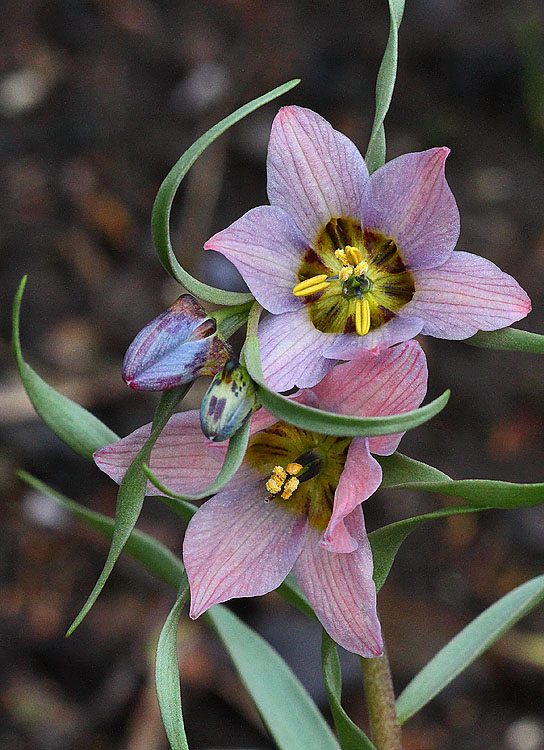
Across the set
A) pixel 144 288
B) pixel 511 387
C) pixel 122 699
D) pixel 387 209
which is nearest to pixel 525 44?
pixel 511 387

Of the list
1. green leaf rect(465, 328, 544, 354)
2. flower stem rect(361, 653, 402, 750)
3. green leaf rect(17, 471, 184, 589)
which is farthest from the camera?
green leaf rect(17, 471, 184, 589)

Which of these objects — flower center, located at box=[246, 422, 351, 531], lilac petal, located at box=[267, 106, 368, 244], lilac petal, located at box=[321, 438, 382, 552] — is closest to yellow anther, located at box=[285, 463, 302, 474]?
flower center, located at box=[246, 422, 351, 531]

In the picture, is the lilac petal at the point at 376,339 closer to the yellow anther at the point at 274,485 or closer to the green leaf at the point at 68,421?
the yellow anther at the point at 274,485

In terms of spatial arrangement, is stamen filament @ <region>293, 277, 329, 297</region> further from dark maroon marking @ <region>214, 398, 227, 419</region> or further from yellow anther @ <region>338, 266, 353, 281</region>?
dark maroon marking @ <region>214, 398, 227, 419</region>

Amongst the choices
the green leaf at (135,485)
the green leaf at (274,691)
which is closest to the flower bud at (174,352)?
the green leaf at (135,485)

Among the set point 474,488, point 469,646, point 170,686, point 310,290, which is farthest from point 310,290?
point 469,646

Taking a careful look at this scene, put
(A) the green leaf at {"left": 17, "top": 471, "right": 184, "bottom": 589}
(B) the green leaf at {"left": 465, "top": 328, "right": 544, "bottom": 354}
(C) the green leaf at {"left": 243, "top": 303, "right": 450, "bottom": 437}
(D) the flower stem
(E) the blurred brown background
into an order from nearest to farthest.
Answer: (C) the green leaf at {"left": 243, "top": 303, "right": 450, "bottom": 437}, (B) the green leaf at {"left": 465, "top": 328, "right": 544, "bottom": 354}, (D) the flower stem, (A) the green leaf at {"left": 17, "top": 471, "right": 184, "bottom": 589}, (E) the blurred brown background
